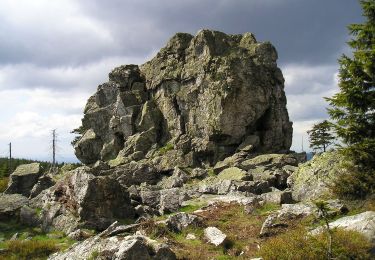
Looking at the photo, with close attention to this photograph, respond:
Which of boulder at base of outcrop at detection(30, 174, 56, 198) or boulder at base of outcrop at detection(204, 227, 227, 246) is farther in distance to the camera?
boulder at base of outcrop at detection(30, 174, 56, 198)

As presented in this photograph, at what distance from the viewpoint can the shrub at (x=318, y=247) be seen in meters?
14.4

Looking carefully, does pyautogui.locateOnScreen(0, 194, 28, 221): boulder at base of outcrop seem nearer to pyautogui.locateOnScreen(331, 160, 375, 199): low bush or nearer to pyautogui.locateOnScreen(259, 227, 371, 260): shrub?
pyautogui.locateOnScreen(259, 227, 371, 260): shrub

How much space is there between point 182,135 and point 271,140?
45.2 ft

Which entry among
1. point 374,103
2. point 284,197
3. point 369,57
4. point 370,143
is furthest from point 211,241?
point 369,57

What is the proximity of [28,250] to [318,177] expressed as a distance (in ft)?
59.2

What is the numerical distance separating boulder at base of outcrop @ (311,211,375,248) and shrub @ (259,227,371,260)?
64cm

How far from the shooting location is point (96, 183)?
2720 cm

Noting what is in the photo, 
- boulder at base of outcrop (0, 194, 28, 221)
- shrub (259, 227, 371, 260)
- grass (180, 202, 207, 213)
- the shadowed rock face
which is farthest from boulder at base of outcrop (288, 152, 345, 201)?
the shadowed rock face

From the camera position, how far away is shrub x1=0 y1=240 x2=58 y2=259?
1945cm

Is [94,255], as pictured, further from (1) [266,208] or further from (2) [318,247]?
(1) [266,208]

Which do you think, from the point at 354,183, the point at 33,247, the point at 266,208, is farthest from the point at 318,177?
the point at 33,247

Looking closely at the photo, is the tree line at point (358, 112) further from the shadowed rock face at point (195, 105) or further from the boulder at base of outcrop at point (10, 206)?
the shadowed rock face at point (195, 105)

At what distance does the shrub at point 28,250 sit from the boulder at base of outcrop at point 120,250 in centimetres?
237

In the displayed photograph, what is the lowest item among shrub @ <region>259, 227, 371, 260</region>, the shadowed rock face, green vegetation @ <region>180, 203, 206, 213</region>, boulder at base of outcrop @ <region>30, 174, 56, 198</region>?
shrub @ <region>259, 227, 371, 260</region>
